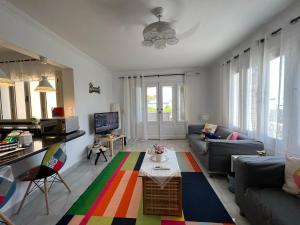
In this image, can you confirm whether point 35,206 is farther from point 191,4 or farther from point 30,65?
point 191,4

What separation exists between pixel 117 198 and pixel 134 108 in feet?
12.0

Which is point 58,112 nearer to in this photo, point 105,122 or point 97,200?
point 105,122

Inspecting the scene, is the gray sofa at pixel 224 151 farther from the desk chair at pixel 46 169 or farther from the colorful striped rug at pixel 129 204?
the desk chair at pixel 46 169

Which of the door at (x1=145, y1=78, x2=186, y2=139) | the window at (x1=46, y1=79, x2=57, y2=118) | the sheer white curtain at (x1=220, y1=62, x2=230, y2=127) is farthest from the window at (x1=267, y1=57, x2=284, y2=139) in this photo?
the window at (x1=46, y1=79, x2=57, y2=118)

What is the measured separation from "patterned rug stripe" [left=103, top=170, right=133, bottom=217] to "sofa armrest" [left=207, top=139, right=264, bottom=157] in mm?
1506

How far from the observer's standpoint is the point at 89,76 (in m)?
3.89

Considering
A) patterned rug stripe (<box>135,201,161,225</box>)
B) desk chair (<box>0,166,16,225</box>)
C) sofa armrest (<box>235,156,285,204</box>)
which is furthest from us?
patterned rug stripe (<box>135,201,161,225</box>)

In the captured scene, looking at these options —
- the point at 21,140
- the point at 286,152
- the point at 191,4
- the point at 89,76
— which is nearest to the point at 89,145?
the point at 89,76

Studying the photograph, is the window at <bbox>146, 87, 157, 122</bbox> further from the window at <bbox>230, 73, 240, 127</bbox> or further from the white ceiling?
the window at <bbox>230, 73, 240, 127</bbox>

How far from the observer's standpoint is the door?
5387 millimetres

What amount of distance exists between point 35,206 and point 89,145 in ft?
6.16

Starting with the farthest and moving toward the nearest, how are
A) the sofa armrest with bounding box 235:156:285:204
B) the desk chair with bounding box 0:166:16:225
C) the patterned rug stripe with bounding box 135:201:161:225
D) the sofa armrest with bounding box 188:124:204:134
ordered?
the sofa armrest with bounding box 188:124:204:134 → the patterned rug stripe with bounding box 135:201:161:225 → the sofa armrest with bounding box 235:156:285:204 → the desk chair with bounding box 0:166:16:225

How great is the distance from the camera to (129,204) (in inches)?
76.9

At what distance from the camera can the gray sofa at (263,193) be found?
47.6 inches
